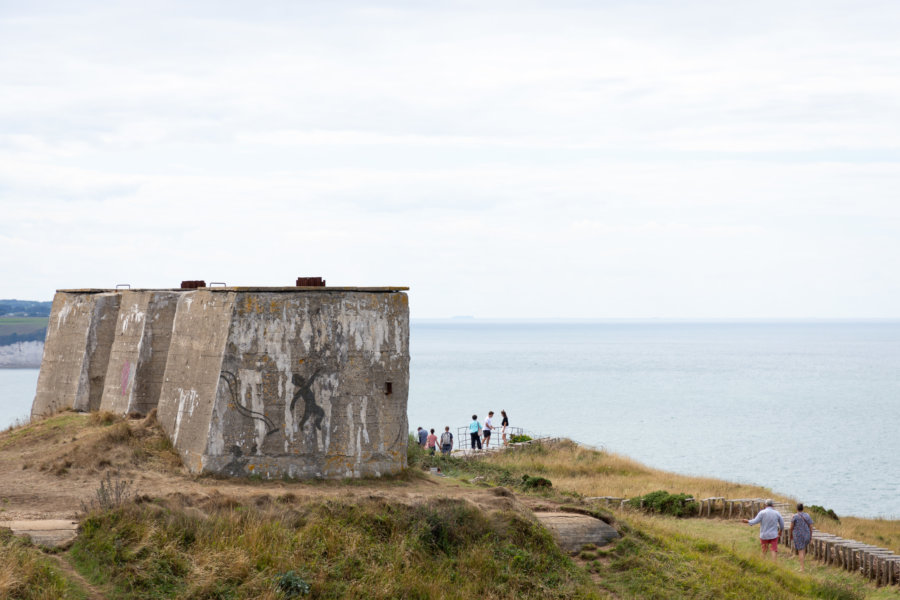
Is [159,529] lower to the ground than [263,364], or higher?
lower

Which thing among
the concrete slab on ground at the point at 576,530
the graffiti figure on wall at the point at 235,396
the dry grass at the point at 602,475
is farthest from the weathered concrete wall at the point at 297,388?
the dry grass at the point at 602,475

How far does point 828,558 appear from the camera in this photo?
18.6 m

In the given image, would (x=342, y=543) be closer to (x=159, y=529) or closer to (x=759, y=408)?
(x=159, y=529)

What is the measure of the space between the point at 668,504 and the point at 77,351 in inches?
602

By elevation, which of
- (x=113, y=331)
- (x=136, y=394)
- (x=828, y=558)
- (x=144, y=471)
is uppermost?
(x=113, y=331)

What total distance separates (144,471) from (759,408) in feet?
263

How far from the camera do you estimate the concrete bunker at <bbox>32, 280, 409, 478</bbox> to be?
52.3ft

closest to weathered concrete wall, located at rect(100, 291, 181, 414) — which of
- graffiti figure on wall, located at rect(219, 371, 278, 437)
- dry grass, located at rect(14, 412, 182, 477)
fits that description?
dry grass, located at rect(14, 412, 182, 477)

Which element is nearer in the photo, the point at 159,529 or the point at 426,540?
the point at 159,529

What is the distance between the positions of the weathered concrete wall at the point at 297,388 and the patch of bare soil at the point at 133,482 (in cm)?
39

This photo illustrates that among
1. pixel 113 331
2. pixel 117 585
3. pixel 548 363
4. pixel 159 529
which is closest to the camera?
pixel 117 585

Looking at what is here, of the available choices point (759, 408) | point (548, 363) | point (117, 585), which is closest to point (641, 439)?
point (759, 408)

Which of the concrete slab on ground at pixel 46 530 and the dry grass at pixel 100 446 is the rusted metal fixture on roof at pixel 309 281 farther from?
the concrete slab on ground at pixel 46 530

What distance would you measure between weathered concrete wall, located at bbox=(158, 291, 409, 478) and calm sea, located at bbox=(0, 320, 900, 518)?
2885 cm
